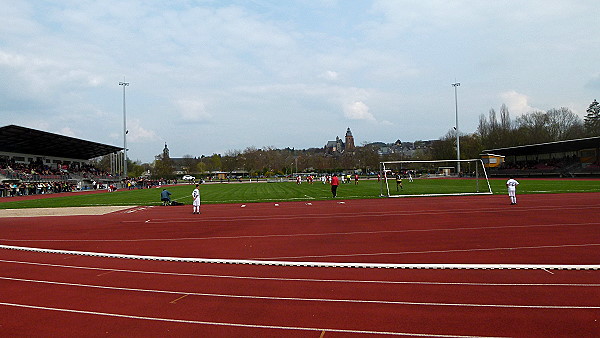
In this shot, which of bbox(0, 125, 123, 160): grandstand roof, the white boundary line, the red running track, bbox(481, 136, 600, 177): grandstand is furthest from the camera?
bbox(481, 136, 600, 177): grandstand

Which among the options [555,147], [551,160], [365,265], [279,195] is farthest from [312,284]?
[551,160]

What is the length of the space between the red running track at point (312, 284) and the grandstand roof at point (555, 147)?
4408cm

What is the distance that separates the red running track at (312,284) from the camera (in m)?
5.45

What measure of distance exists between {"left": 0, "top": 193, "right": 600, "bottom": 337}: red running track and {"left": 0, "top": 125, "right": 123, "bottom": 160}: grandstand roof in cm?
4124

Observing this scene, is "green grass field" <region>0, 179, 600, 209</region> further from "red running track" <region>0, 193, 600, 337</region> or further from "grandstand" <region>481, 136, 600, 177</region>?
"grandstand" <region>481, 136, 600, 177</region>

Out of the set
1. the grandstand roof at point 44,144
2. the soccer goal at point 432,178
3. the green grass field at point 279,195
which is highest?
the grandstand roof at point 44,144

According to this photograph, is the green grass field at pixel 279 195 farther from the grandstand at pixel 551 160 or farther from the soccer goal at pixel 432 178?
the grandstand at pixel 551 160

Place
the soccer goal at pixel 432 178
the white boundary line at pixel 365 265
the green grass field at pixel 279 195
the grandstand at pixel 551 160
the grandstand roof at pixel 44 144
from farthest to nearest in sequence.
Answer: the grandstand at pixel 551 160
the grandstand roof at pixel 44 144
the soccer goal at pixel 432 178
the green grass field at pixel 279 195
the white boundary line at pixel 365 265

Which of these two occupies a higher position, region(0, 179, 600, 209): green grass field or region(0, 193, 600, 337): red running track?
region(0, 179, 600, 209): green grass field

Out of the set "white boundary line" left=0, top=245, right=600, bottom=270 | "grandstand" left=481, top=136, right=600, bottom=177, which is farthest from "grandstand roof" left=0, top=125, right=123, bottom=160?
"grandstand" left=481, top=136, right=600, bottom=177

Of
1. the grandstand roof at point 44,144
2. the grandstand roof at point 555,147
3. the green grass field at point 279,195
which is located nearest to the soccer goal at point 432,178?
the green grass field at point 279,195

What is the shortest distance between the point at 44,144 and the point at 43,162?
25.4 ft

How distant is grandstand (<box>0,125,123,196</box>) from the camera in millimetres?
47219

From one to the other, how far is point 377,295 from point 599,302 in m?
3.30
